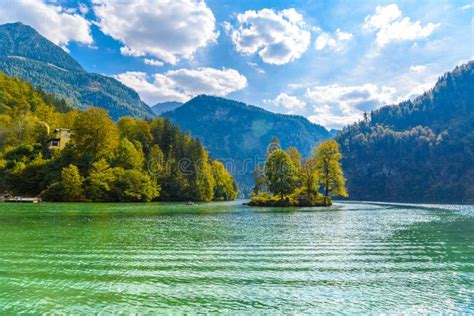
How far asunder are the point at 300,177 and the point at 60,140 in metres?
75.2

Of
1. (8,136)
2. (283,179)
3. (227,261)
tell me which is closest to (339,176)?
(283,179)

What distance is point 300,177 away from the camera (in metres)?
88.1

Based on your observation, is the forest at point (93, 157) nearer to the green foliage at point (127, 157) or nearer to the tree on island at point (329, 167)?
the green foliage at point (127, 157)

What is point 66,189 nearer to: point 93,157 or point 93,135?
point 93,157

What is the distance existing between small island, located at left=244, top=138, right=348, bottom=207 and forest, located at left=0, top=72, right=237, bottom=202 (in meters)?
38.3

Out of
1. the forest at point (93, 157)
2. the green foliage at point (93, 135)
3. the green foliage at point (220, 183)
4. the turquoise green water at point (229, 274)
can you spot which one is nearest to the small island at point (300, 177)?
the forest at point (93, 157)

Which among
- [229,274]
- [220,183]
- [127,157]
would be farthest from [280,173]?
[229,274]

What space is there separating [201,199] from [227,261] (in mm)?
109292

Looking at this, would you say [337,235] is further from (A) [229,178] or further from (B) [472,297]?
(A) [229,178]

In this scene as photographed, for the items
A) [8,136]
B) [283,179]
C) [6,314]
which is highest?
[8,136]

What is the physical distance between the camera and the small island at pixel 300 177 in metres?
85.0

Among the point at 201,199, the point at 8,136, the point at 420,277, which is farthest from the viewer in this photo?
the point at 201,199

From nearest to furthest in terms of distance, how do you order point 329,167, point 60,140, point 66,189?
point 329,167 → point 66,189 → point 60,140

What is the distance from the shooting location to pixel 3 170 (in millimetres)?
97125
